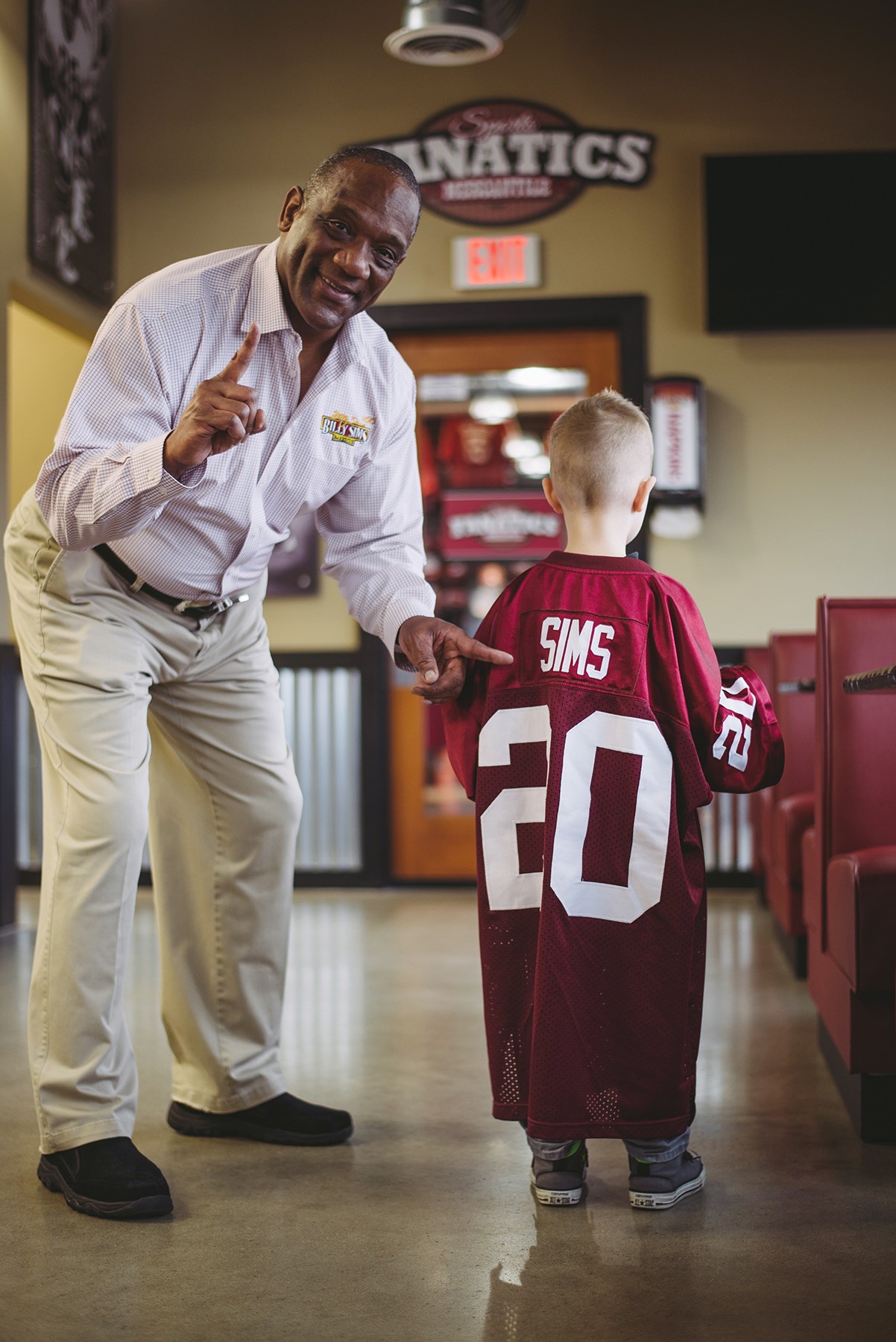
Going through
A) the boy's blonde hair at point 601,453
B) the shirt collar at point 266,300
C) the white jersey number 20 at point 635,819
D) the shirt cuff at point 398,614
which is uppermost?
the shirt collar at point 266,300

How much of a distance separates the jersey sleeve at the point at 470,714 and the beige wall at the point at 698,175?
3.17m

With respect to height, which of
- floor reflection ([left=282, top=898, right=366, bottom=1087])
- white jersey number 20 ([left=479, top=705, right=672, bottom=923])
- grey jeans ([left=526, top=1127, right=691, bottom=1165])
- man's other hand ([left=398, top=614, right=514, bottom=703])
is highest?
man's other hand ([left=398, top=614, right=514, bottom=703])

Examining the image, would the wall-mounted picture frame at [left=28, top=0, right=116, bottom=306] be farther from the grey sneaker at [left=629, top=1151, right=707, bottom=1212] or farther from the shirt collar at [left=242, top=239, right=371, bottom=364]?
the grey sneaker at [left=629, top=1151, right=707, bottom=1212]

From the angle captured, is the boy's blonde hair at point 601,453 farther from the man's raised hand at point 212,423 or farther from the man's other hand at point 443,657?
the man's raised hand at point 212,423

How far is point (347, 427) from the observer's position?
2141 mm

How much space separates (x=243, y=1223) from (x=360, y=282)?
1353 millimetres

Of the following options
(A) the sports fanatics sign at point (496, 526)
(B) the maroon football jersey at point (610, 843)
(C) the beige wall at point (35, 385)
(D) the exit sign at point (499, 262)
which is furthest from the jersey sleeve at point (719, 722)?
(C) the beige wall at point (35, 385)

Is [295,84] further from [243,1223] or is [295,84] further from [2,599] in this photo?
[243,1223]

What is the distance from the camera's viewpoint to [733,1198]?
191cm

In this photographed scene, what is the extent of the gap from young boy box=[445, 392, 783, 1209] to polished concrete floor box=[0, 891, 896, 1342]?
0.15m

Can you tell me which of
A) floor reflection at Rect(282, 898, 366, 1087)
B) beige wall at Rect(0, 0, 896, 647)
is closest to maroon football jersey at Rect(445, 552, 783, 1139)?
floor reflection at Rect(282, 898, 366, 1087)

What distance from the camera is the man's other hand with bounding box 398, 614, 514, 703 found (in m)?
1.87

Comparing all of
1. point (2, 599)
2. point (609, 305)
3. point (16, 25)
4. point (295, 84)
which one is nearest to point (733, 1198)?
point (2, 599)

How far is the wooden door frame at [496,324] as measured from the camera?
500cm
